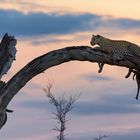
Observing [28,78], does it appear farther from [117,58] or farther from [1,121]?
[117,58]

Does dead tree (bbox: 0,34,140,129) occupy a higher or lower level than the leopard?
lower

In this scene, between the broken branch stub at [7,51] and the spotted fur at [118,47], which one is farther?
the spotted fur at [118,47]

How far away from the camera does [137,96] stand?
14695 millimetres

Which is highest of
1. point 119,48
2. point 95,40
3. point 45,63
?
point 95,40

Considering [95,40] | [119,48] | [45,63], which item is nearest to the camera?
[45,63]

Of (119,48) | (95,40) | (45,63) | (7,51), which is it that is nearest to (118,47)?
(119,48)

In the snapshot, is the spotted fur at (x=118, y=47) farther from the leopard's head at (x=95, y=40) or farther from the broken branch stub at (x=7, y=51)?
the broken branch stub at (x=7, y=51)

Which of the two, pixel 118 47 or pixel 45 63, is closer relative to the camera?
pixel 45 63

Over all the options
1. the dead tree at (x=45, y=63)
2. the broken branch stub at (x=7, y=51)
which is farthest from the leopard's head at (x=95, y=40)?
the broken branch stub at (x=7, y=51)

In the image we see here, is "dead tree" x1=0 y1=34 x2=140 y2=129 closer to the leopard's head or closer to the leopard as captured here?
the leopard

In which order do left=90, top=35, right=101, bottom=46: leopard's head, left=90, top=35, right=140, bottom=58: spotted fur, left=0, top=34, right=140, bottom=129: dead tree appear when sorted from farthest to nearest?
left=90, top=35, right=101, bottom=46: leopard's head, left=90, top=35, right=140, bottom=58: spotted fur, left=0, top=34, right=140, bottom=129: dead tree

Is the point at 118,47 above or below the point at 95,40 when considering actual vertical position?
below

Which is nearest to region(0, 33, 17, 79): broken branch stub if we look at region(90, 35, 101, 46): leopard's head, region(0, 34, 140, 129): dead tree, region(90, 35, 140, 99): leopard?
region(0, 34, 140, 129): dead tree

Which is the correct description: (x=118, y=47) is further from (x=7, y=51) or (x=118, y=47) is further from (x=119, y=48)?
(x=7, y=51)
